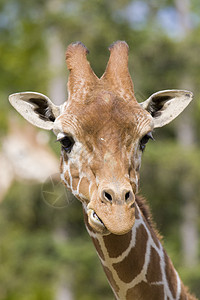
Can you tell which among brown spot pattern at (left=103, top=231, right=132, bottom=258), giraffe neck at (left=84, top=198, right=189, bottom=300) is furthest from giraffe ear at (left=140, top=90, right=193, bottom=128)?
brown spot pattern at (left=103, top=231, right=132, bottom=258)

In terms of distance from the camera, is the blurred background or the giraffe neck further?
the blurred background

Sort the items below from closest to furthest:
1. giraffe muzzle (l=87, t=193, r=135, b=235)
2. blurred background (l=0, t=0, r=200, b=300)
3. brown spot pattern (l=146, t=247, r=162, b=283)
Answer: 1. giraffe muzzle (l=87, t=193, r=135, b=235)
2. brown spot pattern (l=146, t=247, r=162, b=283)
3. blurred background (l=0, t=0, r=200, b=300)

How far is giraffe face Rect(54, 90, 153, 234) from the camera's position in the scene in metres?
3.50

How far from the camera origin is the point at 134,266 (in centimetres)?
396

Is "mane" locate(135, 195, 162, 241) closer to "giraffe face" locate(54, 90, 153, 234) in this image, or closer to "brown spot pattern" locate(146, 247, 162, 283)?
"brown spot pattern" locate(146, 247, 162, 283)

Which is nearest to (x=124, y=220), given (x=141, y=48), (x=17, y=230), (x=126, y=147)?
(x=126, y=147)

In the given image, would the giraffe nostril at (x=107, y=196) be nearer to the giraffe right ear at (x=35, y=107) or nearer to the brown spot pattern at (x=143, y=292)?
the brown spot pattern at (x=143, y=292)

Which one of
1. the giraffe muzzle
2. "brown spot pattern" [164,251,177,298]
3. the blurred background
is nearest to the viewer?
the giraffe muzzle

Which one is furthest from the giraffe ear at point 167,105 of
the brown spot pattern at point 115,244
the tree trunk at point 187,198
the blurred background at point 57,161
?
the tree trunk at point 187,198

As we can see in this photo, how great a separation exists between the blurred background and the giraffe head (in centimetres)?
1229

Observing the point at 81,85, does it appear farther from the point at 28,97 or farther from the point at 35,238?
the point at 35,238

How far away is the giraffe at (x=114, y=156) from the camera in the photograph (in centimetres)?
356

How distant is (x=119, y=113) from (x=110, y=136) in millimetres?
191

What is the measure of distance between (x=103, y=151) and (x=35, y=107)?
0.88m
